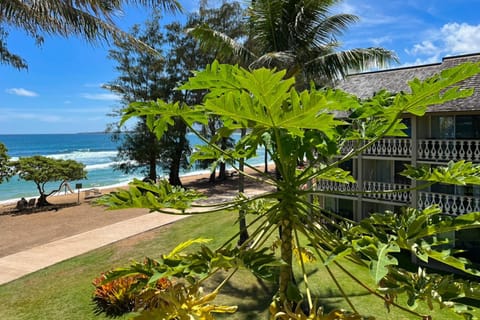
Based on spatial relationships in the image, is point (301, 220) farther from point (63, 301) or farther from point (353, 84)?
point (353, 84)

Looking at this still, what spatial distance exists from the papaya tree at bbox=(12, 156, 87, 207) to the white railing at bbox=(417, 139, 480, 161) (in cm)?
1911

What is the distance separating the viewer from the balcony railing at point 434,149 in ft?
34.2

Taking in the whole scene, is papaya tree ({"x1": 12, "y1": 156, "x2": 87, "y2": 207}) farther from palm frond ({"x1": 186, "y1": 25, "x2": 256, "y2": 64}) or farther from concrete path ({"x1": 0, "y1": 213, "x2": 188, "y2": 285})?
palm frond ({"x1": 186, "y1": 25, "x2": 256, "y2": 64})

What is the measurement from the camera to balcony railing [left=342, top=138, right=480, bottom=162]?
10.4 m

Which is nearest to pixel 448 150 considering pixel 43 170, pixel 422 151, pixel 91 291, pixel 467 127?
pixel 422 151

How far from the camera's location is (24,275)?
917cm

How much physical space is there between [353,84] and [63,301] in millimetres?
12722

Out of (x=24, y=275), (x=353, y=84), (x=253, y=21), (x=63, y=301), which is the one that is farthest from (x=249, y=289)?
(x=353, y=84)

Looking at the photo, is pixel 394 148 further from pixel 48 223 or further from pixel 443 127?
pixel 48 223

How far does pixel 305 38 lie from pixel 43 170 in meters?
17.1

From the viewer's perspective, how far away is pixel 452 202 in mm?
10750

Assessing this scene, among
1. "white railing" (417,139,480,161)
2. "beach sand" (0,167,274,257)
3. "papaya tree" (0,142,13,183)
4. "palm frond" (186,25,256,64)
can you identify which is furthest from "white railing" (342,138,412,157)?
"papaya tree" (0,142,13,183)

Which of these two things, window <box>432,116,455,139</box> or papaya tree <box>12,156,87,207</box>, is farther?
papaya tree <box>12,156,87,207</box>

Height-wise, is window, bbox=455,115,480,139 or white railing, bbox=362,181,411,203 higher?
window, bbox=455,115,480,139
